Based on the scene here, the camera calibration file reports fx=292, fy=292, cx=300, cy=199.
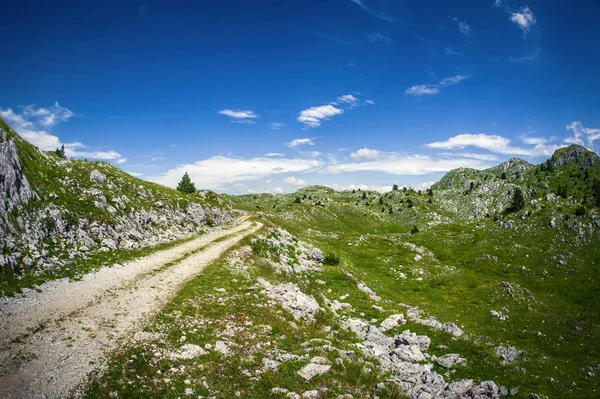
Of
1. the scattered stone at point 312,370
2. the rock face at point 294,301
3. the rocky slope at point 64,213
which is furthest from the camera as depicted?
the rocky slope at point 64,213

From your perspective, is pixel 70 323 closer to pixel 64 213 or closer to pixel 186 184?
pixel 64 213

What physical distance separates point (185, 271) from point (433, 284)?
152 feet

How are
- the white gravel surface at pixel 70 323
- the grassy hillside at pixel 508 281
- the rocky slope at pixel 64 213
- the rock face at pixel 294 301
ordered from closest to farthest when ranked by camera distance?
the white gravel surface at pixel 70 323, the grassy hillside at pixel 508 281, the rock face at pixel 294 301, the rocky slope at pixel 64 213

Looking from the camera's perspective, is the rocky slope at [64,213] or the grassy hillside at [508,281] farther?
the rocky slope at [64,213]

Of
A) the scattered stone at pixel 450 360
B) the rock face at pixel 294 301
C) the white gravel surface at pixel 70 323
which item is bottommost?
the scattered stone at pixel 450 360

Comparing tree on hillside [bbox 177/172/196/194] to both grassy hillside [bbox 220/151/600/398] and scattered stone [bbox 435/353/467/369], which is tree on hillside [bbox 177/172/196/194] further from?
scattered stone [bbox 435/353/467/369]

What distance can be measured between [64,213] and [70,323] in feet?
62.0

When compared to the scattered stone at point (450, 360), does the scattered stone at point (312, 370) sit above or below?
above

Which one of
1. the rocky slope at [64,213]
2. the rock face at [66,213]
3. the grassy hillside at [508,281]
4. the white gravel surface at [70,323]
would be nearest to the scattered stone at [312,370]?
the grassy hillside at [508,281]

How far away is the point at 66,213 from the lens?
105 feet

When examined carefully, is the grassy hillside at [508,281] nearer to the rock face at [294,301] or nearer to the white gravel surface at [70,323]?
the rock face at [294,301]

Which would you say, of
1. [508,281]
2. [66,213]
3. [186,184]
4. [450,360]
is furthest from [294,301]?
[186,184]

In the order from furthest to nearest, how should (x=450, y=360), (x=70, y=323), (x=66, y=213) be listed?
(x=66, y=213) < (x=450, y=360) < (x=70, y=323)

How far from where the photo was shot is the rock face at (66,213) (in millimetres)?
25266
